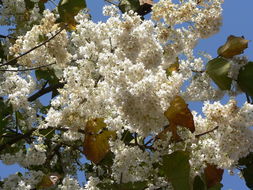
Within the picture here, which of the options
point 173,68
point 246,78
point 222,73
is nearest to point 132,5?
point 173,68

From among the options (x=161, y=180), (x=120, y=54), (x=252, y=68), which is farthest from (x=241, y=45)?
(x=161, y=180)

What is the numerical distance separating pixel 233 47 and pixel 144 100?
3.40 feet

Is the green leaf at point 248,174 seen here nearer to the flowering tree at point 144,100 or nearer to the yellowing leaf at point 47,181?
the flowering tree at point 144,100

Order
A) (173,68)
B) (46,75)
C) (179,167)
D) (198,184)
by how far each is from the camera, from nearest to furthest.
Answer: (179,167) → (198,184) → (173,68) → (46,75)

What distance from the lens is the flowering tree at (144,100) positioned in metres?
2.97

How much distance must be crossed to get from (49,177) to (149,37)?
1526 millimetres

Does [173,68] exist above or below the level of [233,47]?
above

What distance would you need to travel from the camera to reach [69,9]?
399cm

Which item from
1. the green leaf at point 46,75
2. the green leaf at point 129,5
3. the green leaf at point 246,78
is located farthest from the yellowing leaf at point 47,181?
the green leaf at point 129,5

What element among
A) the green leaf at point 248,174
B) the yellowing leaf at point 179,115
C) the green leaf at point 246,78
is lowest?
the green leaf at point 248,174

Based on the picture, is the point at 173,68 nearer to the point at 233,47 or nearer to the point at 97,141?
the point at 233,47

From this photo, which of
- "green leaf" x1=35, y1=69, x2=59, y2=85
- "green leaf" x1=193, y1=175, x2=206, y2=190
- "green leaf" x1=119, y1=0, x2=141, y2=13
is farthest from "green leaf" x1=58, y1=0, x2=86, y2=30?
"green leaf" x1=193, y1=175, x2=206, y2=190

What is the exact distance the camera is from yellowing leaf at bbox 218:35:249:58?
11.4ft

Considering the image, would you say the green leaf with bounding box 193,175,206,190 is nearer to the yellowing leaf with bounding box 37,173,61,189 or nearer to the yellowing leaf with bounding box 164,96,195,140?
the yellowing leaf with bounding box 164,96,195,140
